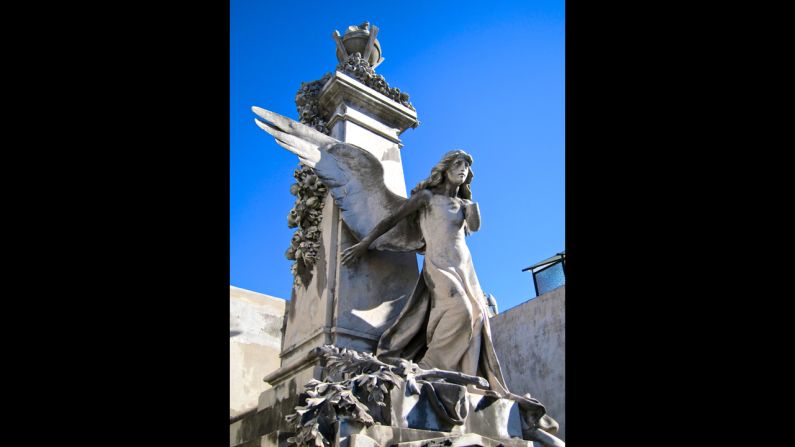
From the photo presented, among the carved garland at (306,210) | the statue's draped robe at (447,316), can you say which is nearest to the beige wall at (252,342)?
the carved garland at (306,210)

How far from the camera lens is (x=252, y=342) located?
9336 millimetres

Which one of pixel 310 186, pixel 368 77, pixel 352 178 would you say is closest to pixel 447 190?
pixel 352 178

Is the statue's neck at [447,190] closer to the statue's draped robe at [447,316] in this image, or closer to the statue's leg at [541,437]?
the statue's draped robe at [447,316]

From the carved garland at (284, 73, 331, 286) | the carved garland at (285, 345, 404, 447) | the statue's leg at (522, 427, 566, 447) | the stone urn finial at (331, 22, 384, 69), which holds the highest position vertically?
the stone urn finial at (331, 22, 384, 69)

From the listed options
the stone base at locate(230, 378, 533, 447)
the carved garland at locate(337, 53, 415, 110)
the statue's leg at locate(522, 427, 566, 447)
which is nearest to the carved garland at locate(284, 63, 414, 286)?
the carved garland at locate(337, 53, 415, 110)

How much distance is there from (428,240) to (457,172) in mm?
667

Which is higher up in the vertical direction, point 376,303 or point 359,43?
point 359,43

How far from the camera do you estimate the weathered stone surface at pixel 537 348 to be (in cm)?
1095

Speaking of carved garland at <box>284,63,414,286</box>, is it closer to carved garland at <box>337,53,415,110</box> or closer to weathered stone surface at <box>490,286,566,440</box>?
carved garland at <box>337,53,415,110</box>

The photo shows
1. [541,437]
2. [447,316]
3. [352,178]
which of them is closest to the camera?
[541,437]

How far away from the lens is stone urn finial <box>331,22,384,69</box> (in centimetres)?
770

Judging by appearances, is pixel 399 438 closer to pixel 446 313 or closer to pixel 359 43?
pixel 446 313
